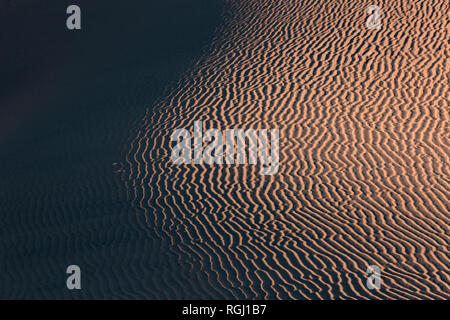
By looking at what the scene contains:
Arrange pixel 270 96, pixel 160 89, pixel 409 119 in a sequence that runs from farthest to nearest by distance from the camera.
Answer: pixel 160 89 < pixel 270 96 < pixel 409 119

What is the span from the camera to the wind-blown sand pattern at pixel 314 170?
27.1 feet

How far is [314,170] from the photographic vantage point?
434 inches

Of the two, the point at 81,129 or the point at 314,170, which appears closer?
the point at 314,170

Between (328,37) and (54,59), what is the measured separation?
30.2 feet

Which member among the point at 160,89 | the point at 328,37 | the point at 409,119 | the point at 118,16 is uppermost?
the point at 118,16

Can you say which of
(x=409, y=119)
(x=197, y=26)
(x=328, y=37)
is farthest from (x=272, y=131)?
(x=197, y=26)

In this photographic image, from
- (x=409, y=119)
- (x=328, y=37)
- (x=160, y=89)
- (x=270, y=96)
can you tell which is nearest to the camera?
(x=409, y=119)

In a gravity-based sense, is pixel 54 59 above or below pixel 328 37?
above

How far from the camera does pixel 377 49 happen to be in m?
15.9

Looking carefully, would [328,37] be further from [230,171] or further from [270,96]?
[230,171]

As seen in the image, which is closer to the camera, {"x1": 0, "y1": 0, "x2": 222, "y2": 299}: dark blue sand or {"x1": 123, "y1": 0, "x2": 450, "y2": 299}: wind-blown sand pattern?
{"x1": 123, "y1": 0, "x2": 450, "y2": 299}: wind-blown sand pattern

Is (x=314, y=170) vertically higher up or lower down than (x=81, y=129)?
lower down

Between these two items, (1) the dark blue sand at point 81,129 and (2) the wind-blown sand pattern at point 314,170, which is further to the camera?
(1) the dark blue sand at point 81,129

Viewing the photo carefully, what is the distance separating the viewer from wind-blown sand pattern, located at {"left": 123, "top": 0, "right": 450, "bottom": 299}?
8.26 metres
